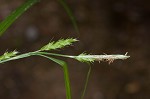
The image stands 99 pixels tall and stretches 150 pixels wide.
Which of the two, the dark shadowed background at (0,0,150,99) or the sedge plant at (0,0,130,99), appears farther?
the dark shadowed background at (0,0,150,99)

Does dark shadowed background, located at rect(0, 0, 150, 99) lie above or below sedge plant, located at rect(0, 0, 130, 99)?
above

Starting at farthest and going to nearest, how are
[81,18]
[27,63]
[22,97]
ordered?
[81,18] → [27,63] → [22,97]

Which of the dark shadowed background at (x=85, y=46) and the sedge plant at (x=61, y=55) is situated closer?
the sedge plant at (x=61, y=55)

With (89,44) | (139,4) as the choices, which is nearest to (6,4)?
(89,44)

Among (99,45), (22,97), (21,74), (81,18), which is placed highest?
(81,18)

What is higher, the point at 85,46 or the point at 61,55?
the point at 85,46

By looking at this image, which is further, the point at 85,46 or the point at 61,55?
the point at 85,46

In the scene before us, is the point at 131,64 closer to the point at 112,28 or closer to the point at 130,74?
the point at 130,74

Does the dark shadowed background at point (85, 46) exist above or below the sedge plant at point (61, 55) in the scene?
above
